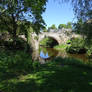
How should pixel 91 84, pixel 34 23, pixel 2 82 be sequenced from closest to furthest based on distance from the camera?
pixel 91 84
pixel 2 82
pixel 34 23

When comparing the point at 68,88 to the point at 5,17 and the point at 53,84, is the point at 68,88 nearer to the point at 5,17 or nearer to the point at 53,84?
the point at 53,84

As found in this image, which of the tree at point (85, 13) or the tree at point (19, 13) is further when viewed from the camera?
the tree at point (19, 13)

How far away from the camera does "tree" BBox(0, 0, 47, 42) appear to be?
6.41 metres

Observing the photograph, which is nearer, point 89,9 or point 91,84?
point 89,9

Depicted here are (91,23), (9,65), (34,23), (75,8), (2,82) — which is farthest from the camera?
(34,23)

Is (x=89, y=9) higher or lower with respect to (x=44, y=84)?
higher

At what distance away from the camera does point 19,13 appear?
23.5ft

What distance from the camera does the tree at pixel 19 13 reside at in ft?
21.0

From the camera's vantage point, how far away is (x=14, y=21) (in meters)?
7.43

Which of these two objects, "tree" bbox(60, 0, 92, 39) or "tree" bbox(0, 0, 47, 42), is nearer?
"tree" bbox(60, 0, 92, 39)

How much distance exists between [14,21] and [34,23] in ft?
4.05

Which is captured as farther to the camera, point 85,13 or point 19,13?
point 19,13

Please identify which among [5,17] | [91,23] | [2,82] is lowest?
[2,82]

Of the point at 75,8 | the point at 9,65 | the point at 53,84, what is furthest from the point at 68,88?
the point at 9,65
